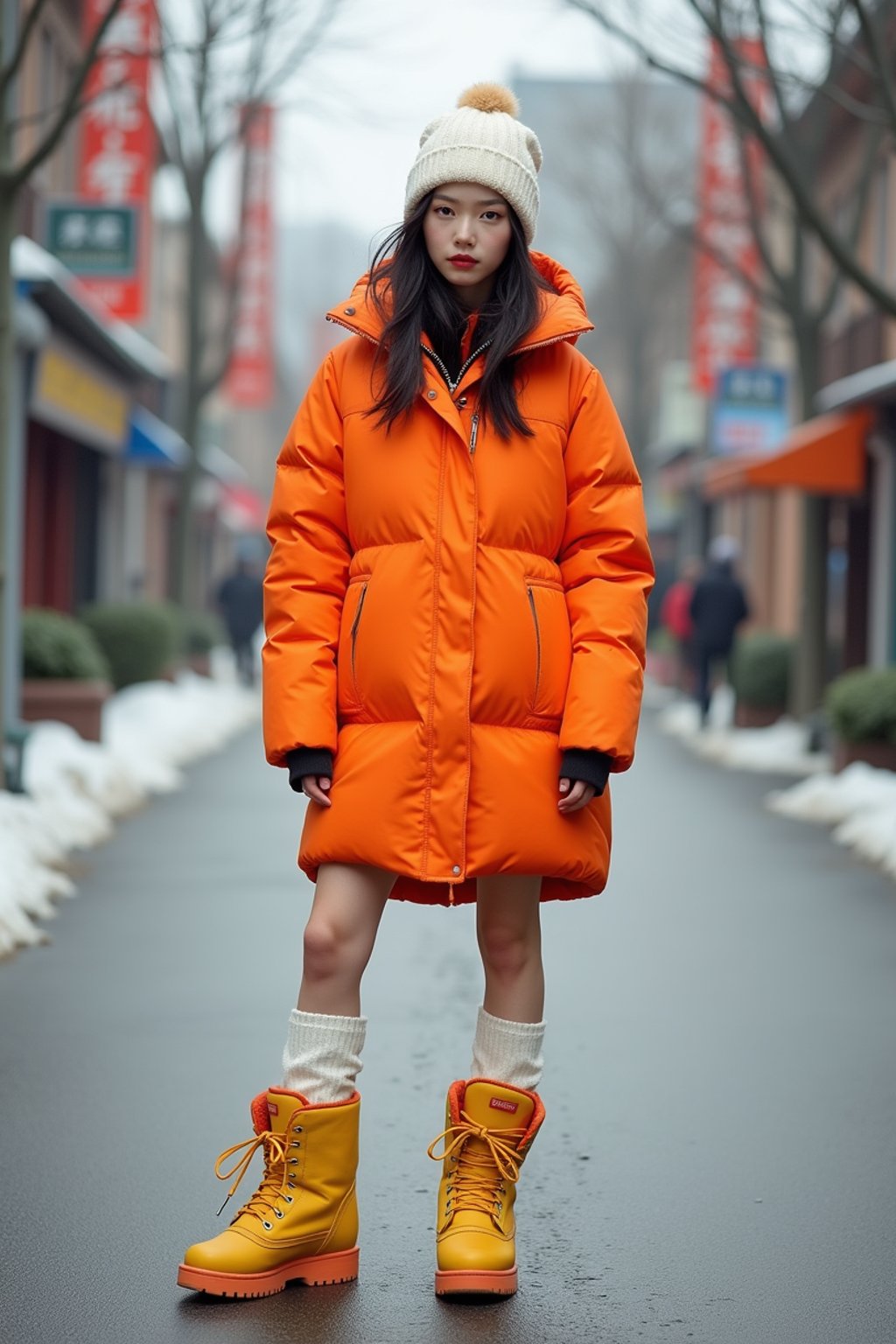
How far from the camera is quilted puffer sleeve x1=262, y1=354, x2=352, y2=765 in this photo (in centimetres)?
369

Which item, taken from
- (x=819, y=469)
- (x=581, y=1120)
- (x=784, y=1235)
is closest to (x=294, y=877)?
(x=581, y=1120)

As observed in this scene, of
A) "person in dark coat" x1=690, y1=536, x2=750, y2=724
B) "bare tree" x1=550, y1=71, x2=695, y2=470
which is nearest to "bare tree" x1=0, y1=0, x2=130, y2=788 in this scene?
"person in dark coat" x1=690, y1=536, x2=750, y2=724

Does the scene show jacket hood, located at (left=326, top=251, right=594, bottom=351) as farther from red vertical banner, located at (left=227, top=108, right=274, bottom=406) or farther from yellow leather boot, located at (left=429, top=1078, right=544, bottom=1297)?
red vertical banner, located at (left=227, top=108, right=274, bottom=406)

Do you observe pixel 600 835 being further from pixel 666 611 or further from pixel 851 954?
pixel 666 611

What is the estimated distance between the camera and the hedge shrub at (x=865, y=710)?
12.6 m

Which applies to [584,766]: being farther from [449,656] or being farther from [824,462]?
[824,462]

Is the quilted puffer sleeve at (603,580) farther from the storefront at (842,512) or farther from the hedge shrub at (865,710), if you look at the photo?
the storefront at (842,512)

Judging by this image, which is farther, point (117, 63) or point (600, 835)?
point (117, 63)

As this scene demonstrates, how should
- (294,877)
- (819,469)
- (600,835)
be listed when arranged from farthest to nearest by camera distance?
(819,469)
(294,877)
(600,835)

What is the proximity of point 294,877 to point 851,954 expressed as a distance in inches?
109

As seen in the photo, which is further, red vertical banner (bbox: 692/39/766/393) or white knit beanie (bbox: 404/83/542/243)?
red vertical banner (bbox: 692/39/766/393)

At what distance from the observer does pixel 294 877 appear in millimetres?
9344

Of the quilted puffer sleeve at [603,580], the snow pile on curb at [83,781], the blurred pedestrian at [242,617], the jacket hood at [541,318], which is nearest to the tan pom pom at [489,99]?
the jacket hood at [541,318]

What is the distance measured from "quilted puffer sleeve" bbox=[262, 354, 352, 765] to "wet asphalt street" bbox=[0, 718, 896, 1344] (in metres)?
1.01
